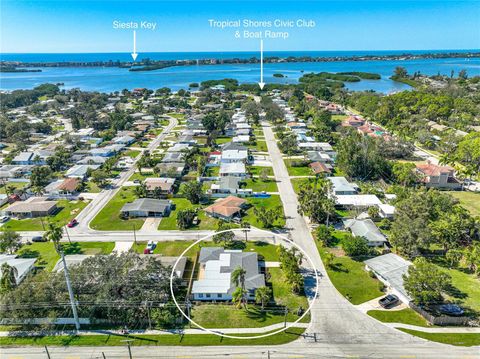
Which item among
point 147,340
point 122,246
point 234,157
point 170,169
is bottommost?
point 147,340

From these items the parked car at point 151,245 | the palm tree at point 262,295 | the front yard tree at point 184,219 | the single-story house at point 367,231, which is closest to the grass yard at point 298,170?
the single-story house at point 367,231

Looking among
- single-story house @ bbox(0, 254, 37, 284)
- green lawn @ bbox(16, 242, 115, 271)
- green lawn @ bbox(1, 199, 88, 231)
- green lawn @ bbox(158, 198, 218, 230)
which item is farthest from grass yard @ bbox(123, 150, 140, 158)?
single-story house @ bbox(0, 254, 37, 284)

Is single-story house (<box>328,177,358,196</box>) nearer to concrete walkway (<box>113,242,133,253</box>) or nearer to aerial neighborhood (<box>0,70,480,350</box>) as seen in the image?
aerial neighborhood (<box>0,70,480,350</box>)

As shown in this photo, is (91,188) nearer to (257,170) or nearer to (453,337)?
(257,170)

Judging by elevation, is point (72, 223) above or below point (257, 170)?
below

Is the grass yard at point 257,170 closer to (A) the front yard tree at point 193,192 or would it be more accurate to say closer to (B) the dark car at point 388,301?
(A) the front yard tree at point 193,192

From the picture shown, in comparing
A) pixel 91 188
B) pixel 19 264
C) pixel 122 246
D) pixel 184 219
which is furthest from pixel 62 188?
pixel 184 219
